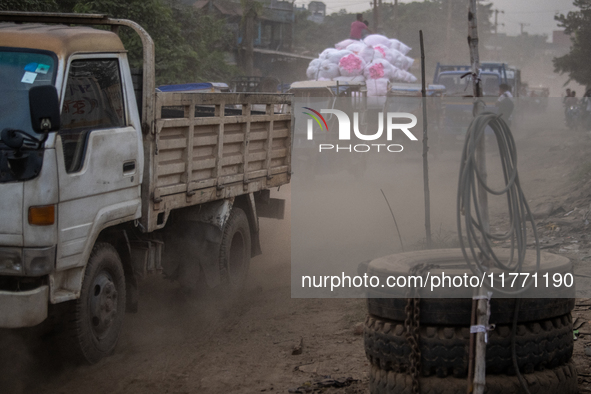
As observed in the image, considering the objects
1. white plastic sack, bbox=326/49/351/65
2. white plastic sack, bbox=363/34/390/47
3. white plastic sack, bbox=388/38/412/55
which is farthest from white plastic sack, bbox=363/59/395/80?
white plastic sack, bbox=388/38/412/55

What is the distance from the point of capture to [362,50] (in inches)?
831

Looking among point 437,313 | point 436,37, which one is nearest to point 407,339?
point 437,313

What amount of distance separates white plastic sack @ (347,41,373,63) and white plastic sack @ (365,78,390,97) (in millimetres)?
1282

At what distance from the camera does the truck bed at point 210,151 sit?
513cm

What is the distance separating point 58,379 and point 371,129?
12006 millimetres

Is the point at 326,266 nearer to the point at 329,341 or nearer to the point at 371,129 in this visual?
the point at 329,341

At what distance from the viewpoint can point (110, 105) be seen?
4801 millimetres

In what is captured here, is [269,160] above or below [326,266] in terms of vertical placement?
above

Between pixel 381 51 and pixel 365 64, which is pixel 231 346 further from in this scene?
pixel 381 51

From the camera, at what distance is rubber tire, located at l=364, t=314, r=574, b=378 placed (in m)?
3.12

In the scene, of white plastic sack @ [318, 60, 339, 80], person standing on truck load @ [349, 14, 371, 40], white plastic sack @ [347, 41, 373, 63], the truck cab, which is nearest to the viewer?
the truck cab

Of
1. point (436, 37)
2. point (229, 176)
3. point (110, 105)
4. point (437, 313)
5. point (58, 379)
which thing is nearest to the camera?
point (437, 313)

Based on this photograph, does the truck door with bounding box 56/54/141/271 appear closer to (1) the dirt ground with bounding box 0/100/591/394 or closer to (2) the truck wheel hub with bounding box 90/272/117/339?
(2) the truck wheel hub with bounding box 90/272/117/339

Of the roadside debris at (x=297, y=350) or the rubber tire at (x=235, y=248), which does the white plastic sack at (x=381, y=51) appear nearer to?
the rubber tire at (x=235, y=248)
